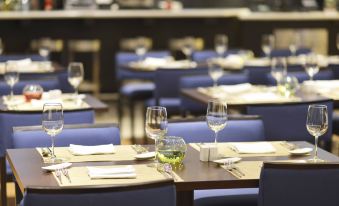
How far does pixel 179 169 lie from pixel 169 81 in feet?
12.2

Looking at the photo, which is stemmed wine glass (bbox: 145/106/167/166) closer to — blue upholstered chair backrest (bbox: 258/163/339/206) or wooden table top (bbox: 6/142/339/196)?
wooden table top (bbox: 6/142/339/196)

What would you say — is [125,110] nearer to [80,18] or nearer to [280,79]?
[80,18]

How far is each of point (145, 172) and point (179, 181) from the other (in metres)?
0.20

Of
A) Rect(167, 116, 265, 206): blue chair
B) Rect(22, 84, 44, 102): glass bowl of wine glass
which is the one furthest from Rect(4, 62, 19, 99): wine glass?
Rect(167, 116, 265, 206): blue chair

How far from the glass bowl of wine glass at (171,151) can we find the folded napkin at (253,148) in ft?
1.25

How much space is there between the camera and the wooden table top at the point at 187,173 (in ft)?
10.3

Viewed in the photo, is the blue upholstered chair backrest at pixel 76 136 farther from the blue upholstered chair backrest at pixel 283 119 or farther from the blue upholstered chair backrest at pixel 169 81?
the blue upholstered chair backrest at pixel 169 81

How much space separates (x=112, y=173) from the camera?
3213 millimetres

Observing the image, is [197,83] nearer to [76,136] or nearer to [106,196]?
[76,136]

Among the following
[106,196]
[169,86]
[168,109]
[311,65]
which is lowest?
[168,109]

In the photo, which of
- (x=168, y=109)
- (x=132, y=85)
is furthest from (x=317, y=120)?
(x=132, y=85)

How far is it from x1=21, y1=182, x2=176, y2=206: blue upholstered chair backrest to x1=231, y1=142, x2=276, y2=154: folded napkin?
98 centimetres

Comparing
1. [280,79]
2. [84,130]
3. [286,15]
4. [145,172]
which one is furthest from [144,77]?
[145,172]

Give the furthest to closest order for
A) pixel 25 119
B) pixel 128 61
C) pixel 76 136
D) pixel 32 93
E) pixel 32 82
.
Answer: pixel 128 61, pixel 32 82, pixel 32 93, pixel 25 119, pixel 76 136
